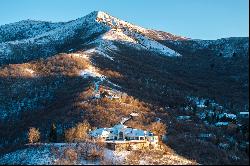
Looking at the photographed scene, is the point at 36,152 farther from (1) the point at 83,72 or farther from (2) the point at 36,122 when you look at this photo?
(1) the point at 83,72

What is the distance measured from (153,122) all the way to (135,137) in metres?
21.5

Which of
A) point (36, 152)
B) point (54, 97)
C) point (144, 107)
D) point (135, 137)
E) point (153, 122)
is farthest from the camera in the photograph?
point (54, 97)

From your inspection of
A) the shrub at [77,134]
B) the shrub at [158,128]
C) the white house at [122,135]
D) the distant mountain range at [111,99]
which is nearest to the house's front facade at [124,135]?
the white house at [122,135]

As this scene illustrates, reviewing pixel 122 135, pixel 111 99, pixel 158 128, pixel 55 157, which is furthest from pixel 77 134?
pixel 111 99

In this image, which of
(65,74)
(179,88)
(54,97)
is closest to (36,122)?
(54,97)

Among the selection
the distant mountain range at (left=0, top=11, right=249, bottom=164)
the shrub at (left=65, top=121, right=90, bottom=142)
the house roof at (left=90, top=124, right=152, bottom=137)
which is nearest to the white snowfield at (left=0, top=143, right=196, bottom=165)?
the shrub at (left=65, top=121, right=90, bottom=142)

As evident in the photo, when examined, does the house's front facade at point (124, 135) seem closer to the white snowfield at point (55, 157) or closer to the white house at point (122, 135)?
the white house at point (122, 135)

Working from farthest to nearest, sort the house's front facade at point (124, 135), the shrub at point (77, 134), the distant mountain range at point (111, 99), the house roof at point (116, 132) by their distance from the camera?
the distant mountain range at point (111, 99), the house roof at point (116, 132), the house's front facade at point (124, 135), the shrub at point (77, 134)

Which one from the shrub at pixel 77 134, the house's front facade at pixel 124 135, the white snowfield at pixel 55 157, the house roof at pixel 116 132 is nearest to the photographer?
the white snowfield at pixel 55 157

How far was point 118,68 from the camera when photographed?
7057 inches

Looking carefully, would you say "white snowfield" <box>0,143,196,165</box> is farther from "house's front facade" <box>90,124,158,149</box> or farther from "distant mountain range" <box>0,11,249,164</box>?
"distant mountain range" <box>0,11,249,164</box>

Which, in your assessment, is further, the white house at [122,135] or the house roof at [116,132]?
the house roof at [116,132]

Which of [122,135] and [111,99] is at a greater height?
[111,99]

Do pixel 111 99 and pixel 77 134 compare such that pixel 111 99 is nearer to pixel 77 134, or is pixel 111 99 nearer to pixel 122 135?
pixel 122 135
